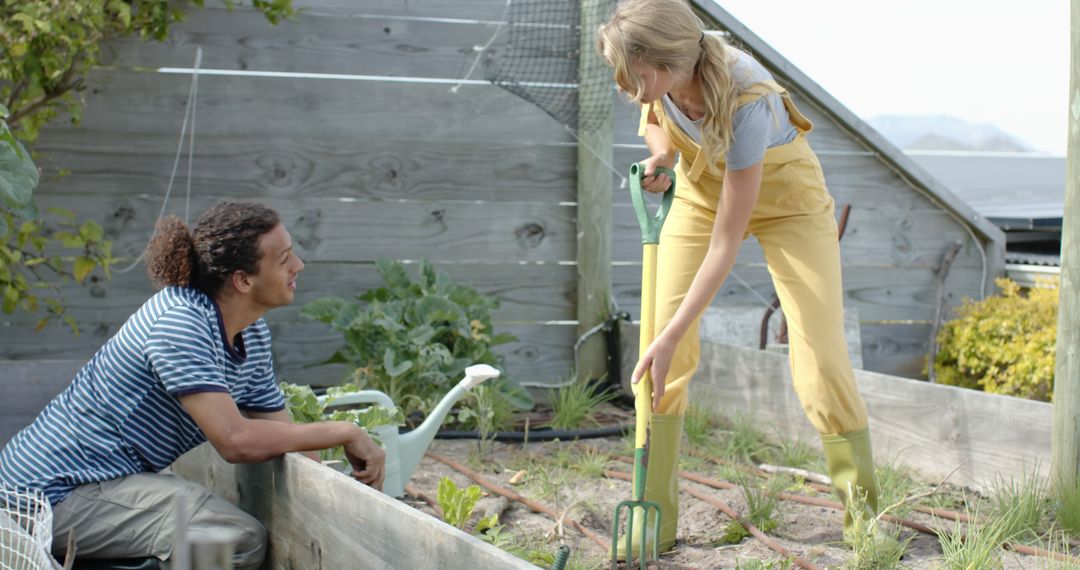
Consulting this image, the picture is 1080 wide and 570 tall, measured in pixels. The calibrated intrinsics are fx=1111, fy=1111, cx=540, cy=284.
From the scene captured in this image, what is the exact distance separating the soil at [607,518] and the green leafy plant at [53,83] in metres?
1.49

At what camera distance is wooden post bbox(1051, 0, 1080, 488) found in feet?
9.08

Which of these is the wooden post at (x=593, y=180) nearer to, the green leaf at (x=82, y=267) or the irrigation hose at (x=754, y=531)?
the irrigation hose at (x=754, y=531)

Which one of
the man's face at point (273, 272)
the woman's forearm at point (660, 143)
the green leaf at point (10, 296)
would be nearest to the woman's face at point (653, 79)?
the woman's forearm at point (660, 143)

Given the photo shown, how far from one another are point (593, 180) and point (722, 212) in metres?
2.37

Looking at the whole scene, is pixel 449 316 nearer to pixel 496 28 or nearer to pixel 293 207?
pixel 293 207

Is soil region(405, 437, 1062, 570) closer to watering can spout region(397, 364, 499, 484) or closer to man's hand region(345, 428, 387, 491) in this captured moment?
watering can spout region(397, 364, 499, 484)

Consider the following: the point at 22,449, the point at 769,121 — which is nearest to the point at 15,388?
the point at 22,449

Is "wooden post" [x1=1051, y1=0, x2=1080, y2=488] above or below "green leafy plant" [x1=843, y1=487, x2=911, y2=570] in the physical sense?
above

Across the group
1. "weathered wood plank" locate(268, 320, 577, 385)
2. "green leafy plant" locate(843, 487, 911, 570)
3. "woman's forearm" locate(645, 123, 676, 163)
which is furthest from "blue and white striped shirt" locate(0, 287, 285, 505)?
"weathered wood plank" locate(268, 320, 577, 385)

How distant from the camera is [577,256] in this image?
4902 mm

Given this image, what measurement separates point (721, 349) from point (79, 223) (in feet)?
8.45

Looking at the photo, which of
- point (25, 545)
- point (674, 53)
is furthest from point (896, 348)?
point (25, 545)

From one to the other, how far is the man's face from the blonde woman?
0.81 meters

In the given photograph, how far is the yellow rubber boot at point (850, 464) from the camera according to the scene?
2.72 meters
